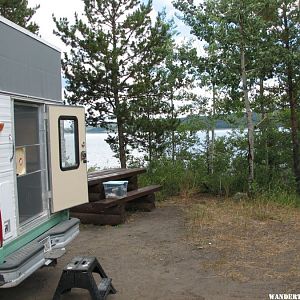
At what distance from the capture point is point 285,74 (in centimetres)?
1006

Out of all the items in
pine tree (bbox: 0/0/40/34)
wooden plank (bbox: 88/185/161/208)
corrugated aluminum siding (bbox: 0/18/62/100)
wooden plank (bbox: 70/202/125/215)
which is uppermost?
pine tree (bbox: 0/0/40/34)

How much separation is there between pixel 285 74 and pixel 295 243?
5.19 metres

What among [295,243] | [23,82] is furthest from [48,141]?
[295,243]

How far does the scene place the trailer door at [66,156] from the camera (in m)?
4.87

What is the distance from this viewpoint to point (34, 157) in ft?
16.2

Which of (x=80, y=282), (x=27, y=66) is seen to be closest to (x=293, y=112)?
(x=27, y=66)

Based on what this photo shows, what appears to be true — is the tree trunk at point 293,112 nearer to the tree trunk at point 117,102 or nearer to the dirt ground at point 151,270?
the tree trunk at point 117,102

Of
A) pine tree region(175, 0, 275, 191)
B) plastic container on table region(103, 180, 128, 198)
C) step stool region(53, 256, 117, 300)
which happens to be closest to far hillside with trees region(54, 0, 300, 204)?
pine tree region(175, 0, 275, 191)

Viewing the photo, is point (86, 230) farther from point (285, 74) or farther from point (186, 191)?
point (285, 74)

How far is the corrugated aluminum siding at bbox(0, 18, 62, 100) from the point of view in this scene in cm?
392

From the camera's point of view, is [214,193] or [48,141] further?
[214,193]

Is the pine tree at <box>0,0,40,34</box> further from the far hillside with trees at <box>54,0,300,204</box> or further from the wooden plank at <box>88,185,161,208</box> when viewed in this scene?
the wooden plank at <box>88,185,161,208</box>

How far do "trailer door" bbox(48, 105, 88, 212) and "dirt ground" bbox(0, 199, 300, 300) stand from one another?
35.1 inches

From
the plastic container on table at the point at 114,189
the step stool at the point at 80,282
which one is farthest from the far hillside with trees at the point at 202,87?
the step stool at the point at 80,282
